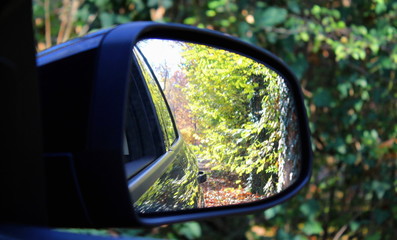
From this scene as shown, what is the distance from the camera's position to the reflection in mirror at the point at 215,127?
1368 millimetres

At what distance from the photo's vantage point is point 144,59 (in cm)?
145

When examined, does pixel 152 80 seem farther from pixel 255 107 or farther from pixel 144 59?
pixel 255 107

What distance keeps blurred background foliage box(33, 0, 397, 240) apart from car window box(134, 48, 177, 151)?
2.60 m

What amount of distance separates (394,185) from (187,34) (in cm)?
354

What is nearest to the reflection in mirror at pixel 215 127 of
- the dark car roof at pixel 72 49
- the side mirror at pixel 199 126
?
the side mirror at pixel 199 126

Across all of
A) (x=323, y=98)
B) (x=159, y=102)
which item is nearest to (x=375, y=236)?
(x=323, y=98)

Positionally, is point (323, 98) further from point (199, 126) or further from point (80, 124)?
point (80, 124)

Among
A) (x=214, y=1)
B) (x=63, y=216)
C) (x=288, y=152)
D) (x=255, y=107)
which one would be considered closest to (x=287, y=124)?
(x=288, y=152)

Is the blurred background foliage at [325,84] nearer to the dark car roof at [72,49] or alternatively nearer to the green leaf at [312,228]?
the green leaf at [312,228]

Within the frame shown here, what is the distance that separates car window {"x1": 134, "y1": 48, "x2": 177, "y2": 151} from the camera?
149cm

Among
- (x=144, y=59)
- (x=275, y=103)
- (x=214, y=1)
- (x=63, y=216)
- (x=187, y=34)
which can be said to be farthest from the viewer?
(x=214, y=1)

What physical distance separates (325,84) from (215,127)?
129 inches

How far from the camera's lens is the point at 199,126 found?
1355mm

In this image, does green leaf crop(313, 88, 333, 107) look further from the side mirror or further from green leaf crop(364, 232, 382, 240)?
the side mirror
